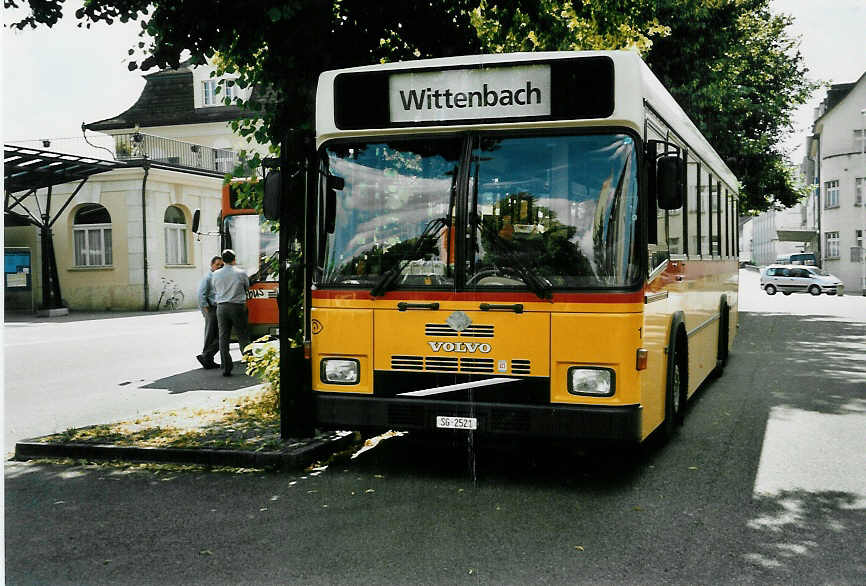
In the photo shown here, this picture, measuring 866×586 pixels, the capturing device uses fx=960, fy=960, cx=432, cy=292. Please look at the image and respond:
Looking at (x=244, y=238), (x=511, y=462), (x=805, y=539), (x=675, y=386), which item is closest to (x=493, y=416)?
(x=511, y=462)

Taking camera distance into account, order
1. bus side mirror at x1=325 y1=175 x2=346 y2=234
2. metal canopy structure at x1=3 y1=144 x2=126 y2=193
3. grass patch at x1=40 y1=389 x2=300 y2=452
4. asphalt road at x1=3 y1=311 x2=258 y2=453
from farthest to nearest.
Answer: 1. metal canopy structure at x1=3 y1=144 x2=126 y2=193
2. asphalt road at x1=3 y1=311 x2=258 y2=453
3. grass patch at x1=40 y1=389 x2=300 y2=452
4. bus side mirror at x1=325 y1=175 x2=346 y2=234

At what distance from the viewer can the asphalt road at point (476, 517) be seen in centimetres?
478

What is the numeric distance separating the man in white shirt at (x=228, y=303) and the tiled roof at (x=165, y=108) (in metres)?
40.0

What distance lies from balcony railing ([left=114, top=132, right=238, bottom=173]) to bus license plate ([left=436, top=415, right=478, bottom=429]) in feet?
99.5

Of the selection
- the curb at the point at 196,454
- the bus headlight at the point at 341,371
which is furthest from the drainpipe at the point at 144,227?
the bus headlight at the point at 341,371

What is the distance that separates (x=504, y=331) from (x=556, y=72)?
1.80m

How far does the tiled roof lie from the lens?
53.0m

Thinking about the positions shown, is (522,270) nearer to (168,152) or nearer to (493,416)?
(493,416)

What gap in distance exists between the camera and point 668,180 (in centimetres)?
640

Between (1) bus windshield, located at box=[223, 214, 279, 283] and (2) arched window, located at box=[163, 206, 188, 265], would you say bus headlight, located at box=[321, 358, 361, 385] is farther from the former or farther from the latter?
(2) arched window, located at box=[163, 206, 188, 265]

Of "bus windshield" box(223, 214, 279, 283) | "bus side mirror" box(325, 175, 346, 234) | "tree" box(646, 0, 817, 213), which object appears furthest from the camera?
"tree" box(646, 0, 817, 213)

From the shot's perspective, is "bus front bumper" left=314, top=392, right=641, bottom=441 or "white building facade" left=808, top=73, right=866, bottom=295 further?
"white building facade" left=808, top=73, right=866, bottom=295

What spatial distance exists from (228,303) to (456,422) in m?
8.28

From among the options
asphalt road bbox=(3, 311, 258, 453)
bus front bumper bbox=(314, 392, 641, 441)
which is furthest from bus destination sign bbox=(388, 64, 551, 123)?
asphalt road bbox=(3, 311, 258, 453)
